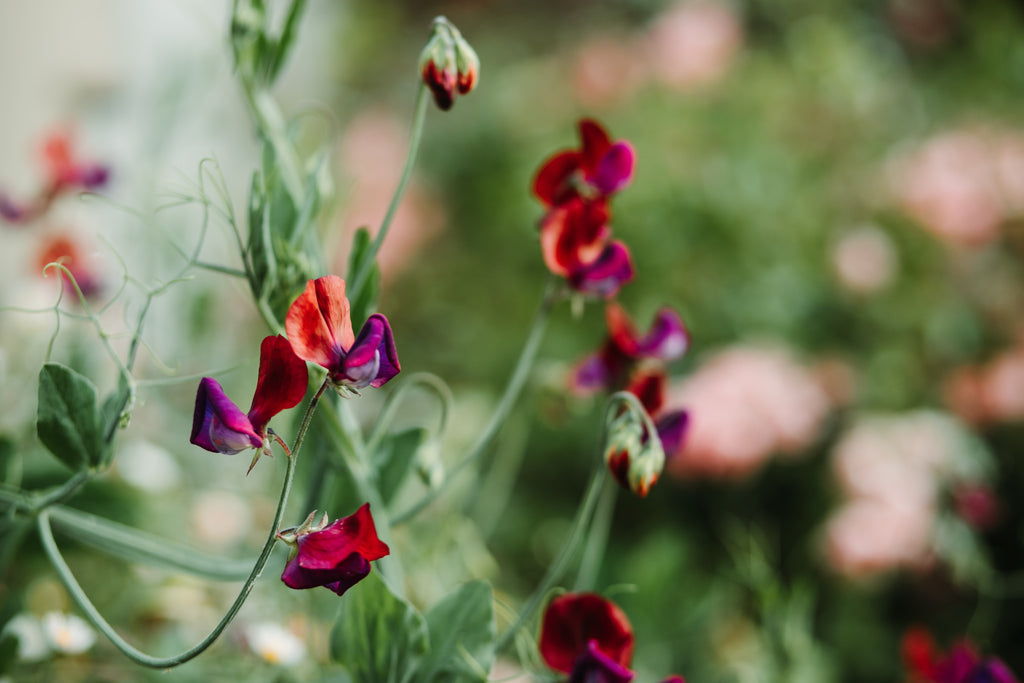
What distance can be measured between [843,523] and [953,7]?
179 centimetres

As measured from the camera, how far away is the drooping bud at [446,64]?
322mm

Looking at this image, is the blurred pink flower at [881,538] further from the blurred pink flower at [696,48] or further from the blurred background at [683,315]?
the blurred pink flower at [696,48]

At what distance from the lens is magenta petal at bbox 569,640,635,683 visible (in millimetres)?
314

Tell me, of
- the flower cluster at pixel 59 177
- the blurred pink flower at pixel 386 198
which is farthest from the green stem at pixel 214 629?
the blurred pink flower at pixel 386 198

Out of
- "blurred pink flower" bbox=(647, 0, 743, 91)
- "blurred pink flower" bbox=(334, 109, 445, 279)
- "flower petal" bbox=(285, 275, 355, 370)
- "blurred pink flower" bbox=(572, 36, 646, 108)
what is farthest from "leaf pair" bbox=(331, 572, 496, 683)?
"blurred pink flower" bbox=(572, 36, 646, 108)

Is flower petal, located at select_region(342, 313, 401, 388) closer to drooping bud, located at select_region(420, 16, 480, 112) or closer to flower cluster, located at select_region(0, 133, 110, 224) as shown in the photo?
drooping bud, located at select_region(420, 16, 480, 112)

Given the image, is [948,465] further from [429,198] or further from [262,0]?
[429,198]

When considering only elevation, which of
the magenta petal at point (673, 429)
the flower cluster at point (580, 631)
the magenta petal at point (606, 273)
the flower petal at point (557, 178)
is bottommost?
the flower cluster at point (580, 631)

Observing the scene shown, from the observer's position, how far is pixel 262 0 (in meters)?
0.37

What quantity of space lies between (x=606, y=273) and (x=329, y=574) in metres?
0.19

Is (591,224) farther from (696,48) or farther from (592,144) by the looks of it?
(696,48)

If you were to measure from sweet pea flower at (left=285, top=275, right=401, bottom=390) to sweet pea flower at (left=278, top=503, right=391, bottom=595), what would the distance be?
5cm

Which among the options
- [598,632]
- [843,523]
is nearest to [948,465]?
[843,523]

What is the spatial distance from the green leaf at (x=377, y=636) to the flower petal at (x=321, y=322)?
0.10m
